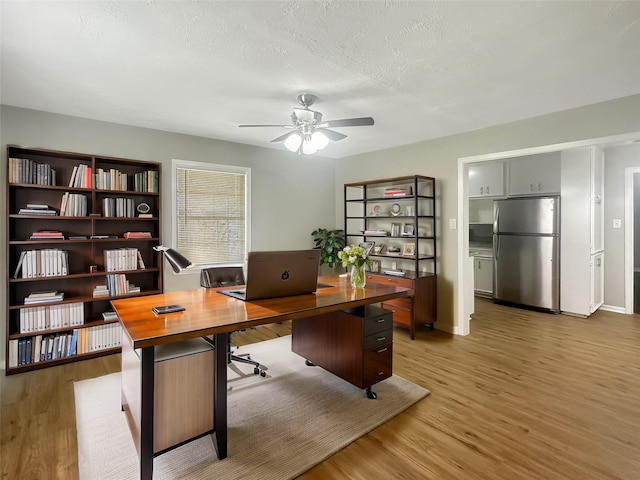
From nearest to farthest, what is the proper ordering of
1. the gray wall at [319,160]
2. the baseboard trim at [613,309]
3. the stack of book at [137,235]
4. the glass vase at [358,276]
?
1. the glass vase at [358,276]
2. the gray wall at [319,160]
3. the stack of book at [137,235]
4. the baseboard trim at [613,309]

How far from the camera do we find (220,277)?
333 cm

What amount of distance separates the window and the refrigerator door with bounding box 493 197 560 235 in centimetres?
395

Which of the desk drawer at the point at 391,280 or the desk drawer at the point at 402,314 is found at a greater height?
the desk drawer at the point at 391,280

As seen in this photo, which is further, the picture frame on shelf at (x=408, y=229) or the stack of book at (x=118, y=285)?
the picture frame on shelf at (x=408, y=229)

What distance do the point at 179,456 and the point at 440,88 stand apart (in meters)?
3.09

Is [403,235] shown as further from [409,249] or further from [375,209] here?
[375,209]

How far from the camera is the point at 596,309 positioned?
4.98 m

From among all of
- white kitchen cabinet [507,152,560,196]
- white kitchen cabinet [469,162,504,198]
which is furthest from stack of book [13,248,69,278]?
white kitchen cabinet [507,152,560,196]

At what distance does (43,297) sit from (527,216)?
240 inches

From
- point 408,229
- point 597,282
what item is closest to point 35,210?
point 408,229

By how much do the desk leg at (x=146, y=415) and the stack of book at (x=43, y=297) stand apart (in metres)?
2.26

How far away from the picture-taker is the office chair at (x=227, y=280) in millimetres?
3082

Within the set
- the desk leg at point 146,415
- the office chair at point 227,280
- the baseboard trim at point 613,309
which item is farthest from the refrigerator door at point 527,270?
the desk leg at point 146,415

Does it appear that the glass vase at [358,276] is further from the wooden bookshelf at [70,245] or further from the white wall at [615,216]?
the white wall at [615,216]
